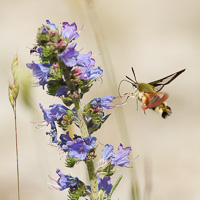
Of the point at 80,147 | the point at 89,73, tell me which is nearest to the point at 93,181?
the point at 80,147

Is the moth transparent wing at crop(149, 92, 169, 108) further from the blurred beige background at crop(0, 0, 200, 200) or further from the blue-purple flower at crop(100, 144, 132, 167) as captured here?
the blurred beige background at crop(0, 0, 200, 200)

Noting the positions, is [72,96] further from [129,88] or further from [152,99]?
[129,88]

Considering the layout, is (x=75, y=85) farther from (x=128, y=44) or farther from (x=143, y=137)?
(x=128, y=44)

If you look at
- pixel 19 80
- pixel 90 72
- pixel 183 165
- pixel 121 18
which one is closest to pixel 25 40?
pixel 121 18

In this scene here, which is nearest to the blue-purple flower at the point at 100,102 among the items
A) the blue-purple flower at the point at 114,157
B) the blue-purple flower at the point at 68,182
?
the blue-purple flower at the point at 114,157

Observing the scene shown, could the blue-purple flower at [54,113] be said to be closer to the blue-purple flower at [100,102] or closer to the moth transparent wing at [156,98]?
the blue-purple flower at [100,102]
